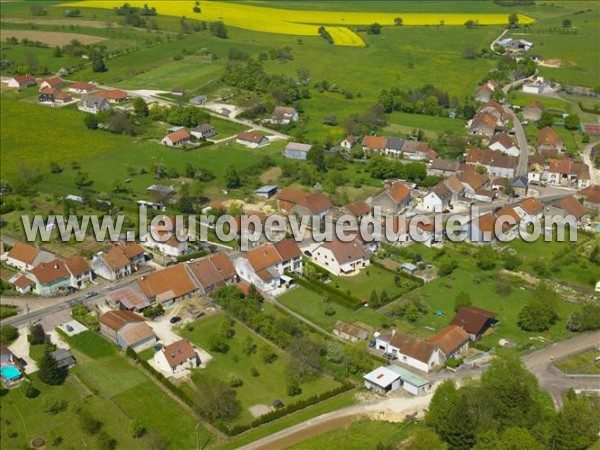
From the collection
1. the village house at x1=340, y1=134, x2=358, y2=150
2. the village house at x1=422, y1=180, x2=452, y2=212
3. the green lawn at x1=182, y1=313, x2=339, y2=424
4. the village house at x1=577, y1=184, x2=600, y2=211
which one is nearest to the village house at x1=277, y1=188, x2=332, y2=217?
the village house at x1=422, y1=180, x2=452, y2=212

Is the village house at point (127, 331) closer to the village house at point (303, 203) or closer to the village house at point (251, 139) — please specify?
the village house at point (303, 203)

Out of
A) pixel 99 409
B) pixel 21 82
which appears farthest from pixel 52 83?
pixel 99 409

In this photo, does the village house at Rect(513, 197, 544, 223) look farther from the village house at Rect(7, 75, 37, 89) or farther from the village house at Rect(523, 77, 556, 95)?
the village house at Rect(7, 75, 37, 89)

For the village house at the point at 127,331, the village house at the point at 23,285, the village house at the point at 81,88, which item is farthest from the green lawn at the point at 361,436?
the village house at the point at 81,88

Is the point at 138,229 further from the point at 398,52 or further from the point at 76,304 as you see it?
the point at 398,52

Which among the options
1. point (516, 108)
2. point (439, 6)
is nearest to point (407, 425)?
point (516, 108)
